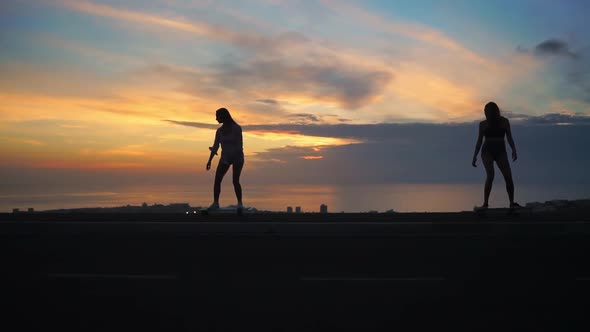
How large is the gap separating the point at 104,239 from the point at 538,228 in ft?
24.5

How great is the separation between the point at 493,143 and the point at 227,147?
5833 mm

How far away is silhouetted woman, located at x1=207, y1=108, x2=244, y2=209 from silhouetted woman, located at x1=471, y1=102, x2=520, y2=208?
518 cm

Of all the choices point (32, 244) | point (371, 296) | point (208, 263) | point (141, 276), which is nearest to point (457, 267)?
point (371, 296)

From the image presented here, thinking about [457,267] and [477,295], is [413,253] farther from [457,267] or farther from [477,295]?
[477,295]

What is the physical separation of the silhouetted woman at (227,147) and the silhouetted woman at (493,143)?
204 inches

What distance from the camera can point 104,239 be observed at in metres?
10.2

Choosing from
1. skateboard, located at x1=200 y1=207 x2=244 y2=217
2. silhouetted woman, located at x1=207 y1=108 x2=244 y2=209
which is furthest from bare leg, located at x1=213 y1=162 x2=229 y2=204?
skateboard, located at x1=200 y1=207 x2=244 y2=217

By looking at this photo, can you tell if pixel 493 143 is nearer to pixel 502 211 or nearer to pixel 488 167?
pixel 488 167

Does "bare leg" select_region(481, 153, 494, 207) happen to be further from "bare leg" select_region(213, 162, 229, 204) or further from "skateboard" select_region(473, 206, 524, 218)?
"bare leg" select_region(213, 162, 229, 204)

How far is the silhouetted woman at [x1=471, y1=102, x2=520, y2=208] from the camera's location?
13.0 meters

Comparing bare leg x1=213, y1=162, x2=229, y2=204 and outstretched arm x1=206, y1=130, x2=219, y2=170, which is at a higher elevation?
outstretched arm x1=206, y1=130, x2=219, y2=170

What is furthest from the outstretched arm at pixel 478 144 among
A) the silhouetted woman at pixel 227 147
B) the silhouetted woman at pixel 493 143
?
the silhouetted woman at pixel 227 147

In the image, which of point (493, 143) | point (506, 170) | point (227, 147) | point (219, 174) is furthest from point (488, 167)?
point (219, 174)

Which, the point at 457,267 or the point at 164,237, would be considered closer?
the point at 457,267
